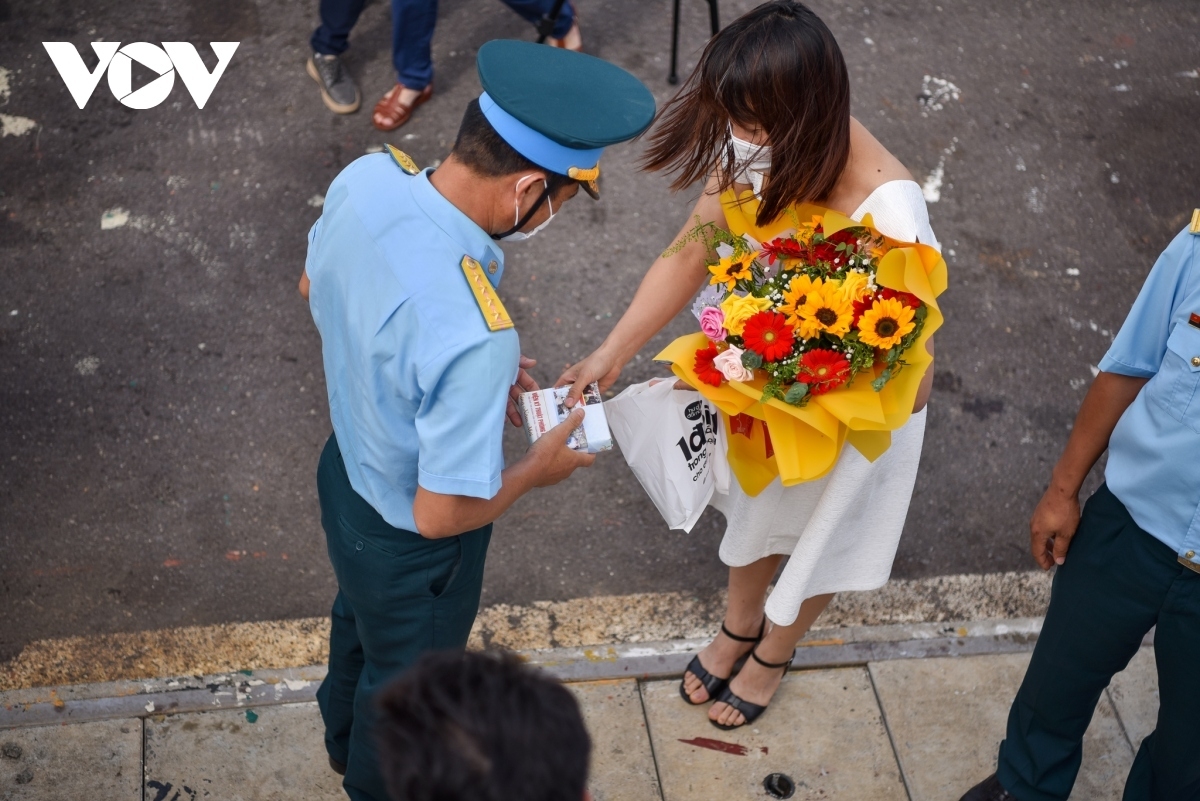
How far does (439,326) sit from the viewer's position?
6.91ft

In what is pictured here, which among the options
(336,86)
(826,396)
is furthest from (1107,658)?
(336,86)

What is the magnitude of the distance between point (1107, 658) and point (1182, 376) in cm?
82

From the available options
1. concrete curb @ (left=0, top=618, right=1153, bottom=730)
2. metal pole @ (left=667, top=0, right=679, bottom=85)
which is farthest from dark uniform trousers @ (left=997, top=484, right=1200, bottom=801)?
metal pole @ (left=667, top=0, right=679, bottom=85)

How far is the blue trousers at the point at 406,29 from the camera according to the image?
4.98m

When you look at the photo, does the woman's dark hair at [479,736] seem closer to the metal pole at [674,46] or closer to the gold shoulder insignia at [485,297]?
the gold shoulder insignia at [485,297]

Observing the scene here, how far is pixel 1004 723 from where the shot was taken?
3.47m

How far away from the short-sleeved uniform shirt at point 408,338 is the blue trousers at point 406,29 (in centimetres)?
285

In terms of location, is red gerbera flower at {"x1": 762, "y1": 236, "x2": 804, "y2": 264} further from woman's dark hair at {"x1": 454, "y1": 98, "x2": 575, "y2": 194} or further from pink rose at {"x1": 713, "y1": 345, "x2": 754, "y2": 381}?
woman's dark hair at {"x1": 454, "y1": 98, "x2": 575, "y2": 194}

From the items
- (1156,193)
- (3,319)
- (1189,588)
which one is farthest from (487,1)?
(1189,588)

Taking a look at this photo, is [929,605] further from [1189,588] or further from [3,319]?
[3,319]

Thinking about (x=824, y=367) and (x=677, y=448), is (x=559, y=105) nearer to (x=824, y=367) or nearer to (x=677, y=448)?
(x=824, y=367)

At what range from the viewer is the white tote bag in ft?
9.19

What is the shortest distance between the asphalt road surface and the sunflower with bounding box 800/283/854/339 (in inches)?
65.9

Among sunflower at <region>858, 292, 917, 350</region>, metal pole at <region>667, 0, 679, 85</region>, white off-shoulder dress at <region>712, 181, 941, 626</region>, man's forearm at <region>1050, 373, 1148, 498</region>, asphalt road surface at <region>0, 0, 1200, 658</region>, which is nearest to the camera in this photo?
sunflower at <region>858, 292, 917, 350</region>
